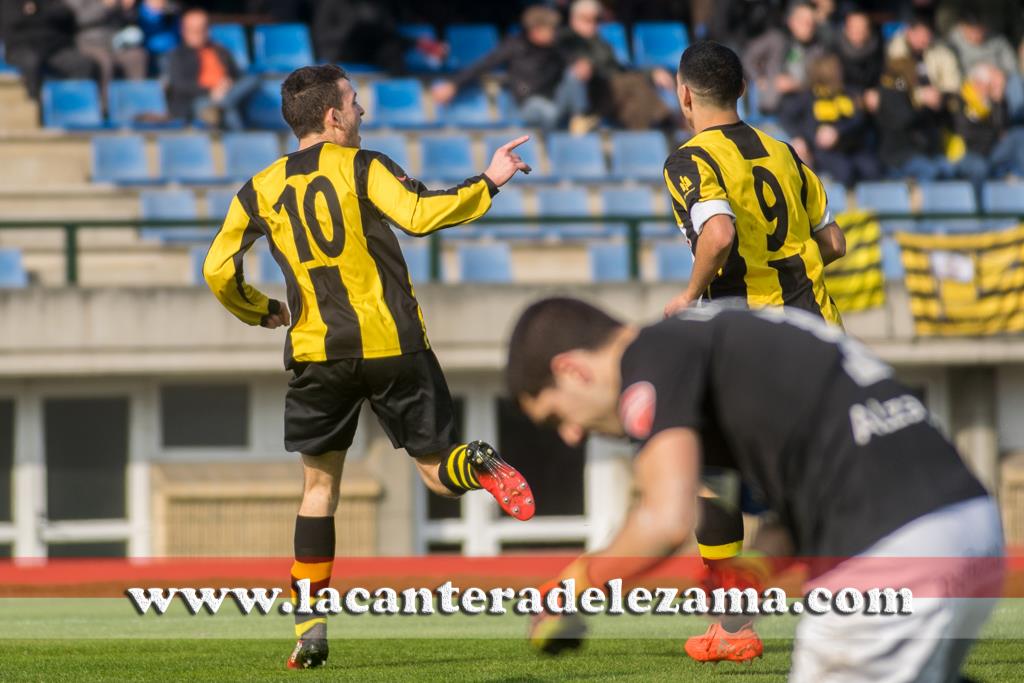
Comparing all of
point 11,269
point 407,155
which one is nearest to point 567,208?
point 407,155

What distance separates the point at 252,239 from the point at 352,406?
2.45 ft

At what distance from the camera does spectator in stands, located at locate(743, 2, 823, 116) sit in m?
17.6

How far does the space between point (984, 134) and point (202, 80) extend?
798 cm

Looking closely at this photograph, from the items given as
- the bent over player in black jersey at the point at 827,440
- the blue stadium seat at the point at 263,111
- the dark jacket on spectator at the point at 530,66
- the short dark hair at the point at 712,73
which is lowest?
the bent over player in black jersey at the point at 827,440

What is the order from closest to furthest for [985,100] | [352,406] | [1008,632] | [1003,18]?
1. [352,406]
2. [1008,632]
3. [985,100]
4. [1003,18]

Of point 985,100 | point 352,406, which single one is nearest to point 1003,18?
point 985,100

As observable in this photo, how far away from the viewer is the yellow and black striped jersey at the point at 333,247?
251 inches

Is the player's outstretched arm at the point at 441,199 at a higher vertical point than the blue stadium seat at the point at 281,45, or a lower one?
lower

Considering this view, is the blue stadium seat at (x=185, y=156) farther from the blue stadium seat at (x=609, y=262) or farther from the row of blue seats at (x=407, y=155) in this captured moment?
the blue stadium seat at (x=609, y=262)

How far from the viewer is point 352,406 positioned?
6.62 metres

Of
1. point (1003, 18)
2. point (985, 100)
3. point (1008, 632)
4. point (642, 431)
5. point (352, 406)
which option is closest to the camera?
point (642, 431)

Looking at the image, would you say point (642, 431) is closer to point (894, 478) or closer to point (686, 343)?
point (686, 343)

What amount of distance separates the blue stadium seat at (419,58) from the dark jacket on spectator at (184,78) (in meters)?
2.60

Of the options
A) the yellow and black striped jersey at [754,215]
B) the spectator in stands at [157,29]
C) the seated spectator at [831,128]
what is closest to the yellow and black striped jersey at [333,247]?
the yellow and black striped jersey at [754,215]
